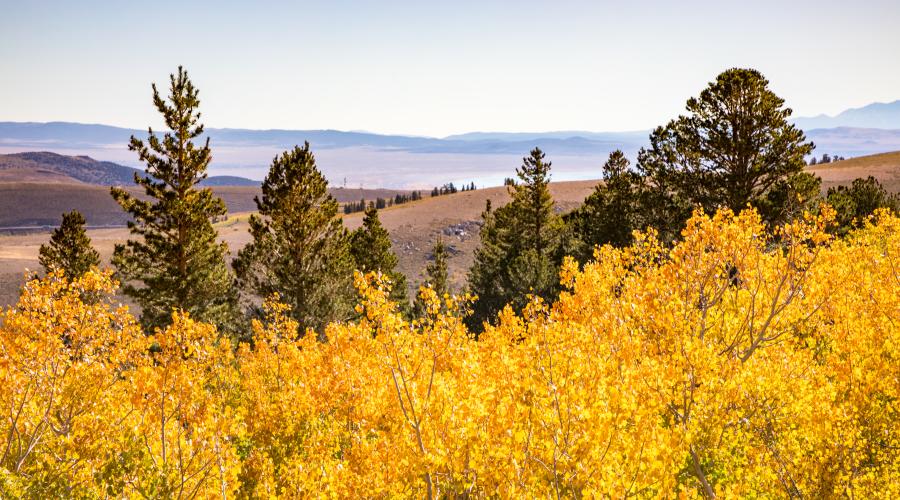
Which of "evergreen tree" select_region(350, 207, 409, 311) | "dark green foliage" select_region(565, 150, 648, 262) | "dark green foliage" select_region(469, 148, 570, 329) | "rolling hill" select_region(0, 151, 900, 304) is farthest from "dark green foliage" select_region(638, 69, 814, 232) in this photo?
"rolling hill" select_region(0, 151, 900, 304)

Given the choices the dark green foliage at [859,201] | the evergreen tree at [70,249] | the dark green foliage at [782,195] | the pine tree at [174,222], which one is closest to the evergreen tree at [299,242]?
the pine tree at [174,222]

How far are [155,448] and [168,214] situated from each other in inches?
1045

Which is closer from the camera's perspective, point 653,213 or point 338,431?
point 338,431

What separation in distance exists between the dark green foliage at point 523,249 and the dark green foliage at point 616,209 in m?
5.24

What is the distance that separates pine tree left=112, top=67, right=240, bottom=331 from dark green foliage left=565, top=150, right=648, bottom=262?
35.8m

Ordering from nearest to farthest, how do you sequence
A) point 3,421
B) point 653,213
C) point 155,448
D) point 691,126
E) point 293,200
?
1. point 155,448
2. point 3,421
3. point 293,200
4. point 691,126
5. point 653,213

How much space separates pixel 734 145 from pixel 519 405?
36.1m

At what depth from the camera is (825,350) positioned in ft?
66.0

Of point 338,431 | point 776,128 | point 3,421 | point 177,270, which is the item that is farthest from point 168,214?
point 776,128

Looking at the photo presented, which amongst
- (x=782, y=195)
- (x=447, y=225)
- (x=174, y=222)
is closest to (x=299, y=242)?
(x=174, y=222)

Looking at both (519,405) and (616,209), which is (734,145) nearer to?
(616,209)

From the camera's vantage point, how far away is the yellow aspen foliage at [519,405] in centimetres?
998

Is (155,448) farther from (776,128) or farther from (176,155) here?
(776,128)

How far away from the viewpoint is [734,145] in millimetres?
39500
